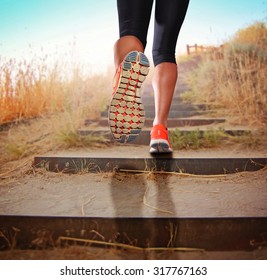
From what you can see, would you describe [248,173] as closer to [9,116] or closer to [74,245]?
[74,245]

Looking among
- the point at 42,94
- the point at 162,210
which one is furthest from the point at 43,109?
the point at 162,210

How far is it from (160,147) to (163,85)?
24 cm

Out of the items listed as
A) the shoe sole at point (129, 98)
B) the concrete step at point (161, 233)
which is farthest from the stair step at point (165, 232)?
the shoe sole at point (129, 98)

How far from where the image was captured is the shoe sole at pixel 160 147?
3.94 feet

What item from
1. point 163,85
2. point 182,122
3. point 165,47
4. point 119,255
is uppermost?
point 165,47

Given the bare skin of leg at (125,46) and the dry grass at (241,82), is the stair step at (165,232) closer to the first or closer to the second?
the bare skin of leg at (125,46)

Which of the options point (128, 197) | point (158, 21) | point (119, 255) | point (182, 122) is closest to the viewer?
point (119, 255)

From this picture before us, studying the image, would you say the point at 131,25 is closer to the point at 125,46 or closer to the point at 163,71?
the point at 125,46

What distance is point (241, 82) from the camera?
2.54 metres

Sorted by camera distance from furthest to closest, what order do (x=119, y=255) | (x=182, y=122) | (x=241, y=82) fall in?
1. (x=241, y=82)
2. (x=182, y=122)
3. (x=119, y=255)

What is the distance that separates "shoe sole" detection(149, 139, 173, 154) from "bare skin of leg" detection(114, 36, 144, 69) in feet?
1.12

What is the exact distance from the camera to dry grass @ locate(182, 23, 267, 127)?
2.03 m

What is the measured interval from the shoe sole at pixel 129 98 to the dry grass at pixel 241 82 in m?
1.03
